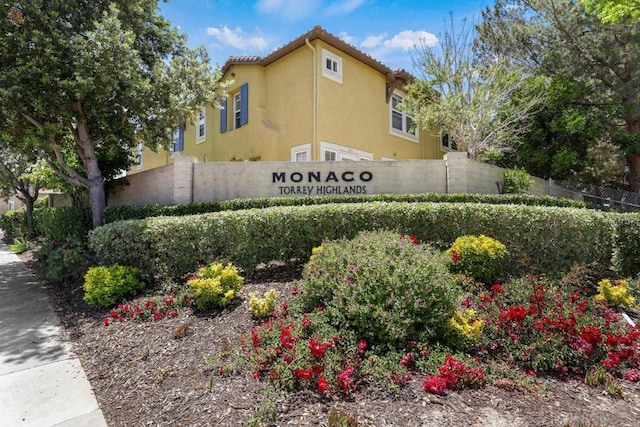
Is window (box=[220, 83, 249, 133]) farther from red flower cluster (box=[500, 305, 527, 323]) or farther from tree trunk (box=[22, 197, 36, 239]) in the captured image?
red flower cluster (box=[500, 305, 527, 323])

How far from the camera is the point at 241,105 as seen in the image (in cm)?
1440

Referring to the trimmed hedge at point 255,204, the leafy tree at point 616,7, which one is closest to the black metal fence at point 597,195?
the trimmed hedge at point 255,204

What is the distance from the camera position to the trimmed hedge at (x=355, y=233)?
5.91m

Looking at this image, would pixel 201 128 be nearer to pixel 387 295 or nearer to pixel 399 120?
pixel 399 120

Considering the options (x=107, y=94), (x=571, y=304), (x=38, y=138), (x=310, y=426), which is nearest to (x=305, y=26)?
(x=107, y=94)

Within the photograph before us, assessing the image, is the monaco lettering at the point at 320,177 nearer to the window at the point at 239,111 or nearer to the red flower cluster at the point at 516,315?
the window at the point at 239,111

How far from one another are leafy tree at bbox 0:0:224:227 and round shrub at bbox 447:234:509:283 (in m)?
7.69

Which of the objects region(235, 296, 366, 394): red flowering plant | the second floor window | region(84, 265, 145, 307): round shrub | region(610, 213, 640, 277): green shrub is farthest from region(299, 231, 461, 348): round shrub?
the second floor window

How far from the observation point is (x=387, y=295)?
12.2ft

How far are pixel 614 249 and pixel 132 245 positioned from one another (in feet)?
28.5

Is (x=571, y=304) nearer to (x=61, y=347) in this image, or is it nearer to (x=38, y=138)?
(x=61, y=347)

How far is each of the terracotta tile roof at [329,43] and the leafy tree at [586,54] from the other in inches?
180

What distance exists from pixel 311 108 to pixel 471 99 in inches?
231

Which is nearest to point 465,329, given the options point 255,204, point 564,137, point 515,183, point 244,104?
point 255,204
